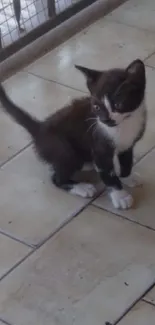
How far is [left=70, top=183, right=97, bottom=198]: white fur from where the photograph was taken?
2.40 m

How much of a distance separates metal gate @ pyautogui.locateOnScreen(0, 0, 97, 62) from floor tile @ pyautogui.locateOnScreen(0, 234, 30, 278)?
112 centimetres

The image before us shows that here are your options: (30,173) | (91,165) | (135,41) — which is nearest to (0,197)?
(30,173)

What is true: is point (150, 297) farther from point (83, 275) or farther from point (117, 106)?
point (117, 106)

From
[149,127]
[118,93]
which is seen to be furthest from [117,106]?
[149,127]

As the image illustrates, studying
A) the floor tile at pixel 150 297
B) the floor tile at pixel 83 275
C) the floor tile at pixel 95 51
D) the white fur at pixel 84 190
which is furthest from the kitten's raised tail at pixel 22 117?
the floor tile at pixel 150 297

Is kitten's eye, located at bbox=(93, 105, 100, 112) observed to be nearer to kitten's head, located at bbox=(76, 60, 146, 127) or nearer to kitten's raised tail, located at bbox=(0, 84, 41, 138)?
kitten's head, located at bbox=(76, 60, 146, 127)

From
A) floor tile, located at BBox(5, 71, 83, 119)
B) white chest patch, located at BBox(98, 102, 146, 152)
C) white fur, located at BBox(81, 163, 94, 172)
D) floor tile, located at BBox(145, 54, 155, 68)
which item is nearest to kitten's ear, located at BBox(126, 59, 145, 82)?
white chest patch, located at BBox(98, 102, 146, 152)

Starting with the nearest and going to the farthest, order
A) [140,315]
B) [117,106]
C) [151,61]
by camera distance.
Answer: [140,315]
[117,106]
[151,61]

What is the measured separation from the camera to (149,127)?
2689mm

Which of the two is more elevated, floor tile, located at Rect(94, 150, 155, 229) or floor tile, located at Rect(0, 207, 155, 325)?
floor tile, located at Rect(0, 207, 155, 325)

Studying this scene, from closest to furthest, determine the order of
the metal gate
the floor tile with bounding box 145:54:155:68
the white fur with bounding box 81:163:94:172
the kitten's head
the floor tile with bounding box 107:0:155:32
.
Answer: the kitten's head
the white fur with bounding box 81:163:94:172
the floor tile with bounding box 145:54:155:68
the metal gate
the floor tile with bounding box 107:0:155:32

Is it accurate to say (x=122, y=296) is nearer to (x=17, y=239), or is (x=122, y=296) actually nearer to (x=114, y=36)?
(x=17, y=239)

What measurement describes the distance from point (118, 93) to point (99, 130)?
Result: 19cm

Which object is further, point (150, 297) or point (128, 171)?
point (128, 171)
